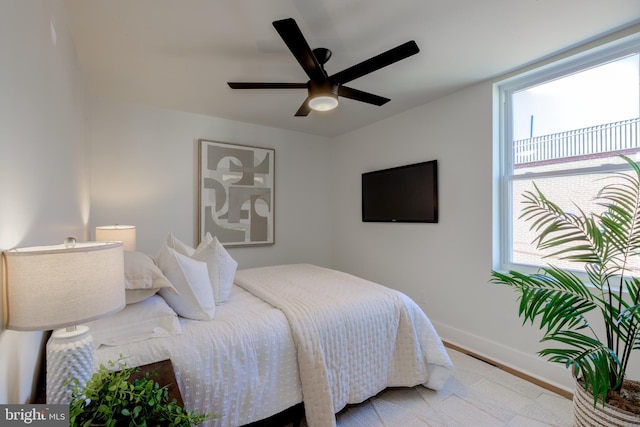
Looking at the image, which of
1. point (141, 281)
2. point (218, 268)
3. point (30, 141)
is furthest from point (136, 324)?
point (30, 141)

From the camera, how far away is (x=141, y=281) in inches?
57.9

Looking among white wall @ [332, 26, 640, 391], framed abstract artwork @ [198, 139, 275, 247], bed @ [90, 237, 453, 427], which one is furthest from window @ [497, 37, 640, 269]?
framed abstract artwork @ [198, 139, 275, 247]

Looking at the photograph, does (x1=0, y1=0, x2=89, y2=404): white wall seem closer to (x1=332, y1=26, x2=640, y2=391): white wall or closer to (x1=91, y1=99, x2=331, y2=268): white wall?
(x1=91, y1=99, x2=331, y2=268): white wall

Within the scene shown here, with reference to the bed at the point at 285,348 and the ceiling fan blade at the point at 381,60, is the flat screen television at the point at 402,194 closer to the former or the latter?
the bed at the point at 285,348

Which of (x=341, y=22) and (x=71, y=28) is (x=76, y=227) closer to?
(x=71, y=28)

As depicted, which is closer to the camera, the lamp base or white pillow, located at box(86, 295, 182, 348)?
the lamp base

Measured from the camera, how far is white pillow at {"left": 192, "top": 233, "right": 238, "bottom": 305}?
197 centimetres

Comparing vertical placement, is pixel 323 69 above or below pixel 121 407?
above

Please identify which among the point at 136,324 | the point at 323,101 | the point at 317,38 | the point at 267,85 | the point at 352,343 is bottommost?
the point at 352,343

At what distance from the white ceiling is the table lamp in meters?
1.56

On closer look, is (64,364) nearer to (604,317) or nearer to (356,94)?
(356,94)

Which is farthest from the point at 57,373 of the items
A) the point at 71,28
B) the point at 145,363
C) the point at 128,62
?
the point at 128,62

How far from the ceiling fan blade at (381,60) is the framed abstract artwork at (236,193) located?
6.75 ft

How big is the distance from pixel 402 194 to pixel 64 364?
3117 mm
